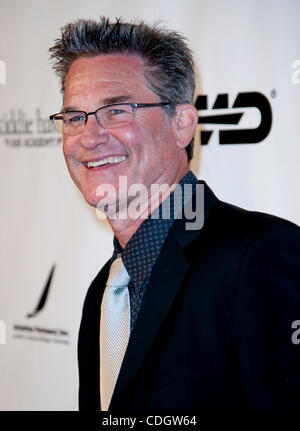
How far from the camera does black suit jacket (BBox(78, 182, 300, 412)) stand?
1.01 m

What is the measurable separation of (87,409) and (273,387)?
0.55 m

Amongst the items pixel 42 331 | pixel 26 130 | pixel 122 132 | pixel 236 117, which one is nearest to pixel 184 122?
pixel 122 132

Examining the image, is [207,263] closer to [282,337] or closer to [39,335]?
[282,337]

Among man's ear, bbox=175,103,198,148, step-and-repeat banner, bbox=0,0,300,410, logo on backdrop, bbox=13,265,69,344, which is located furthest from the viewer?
logo on backdrop, bbox=13,265,69,344

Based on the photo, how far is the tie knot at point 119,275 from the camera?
129 cm

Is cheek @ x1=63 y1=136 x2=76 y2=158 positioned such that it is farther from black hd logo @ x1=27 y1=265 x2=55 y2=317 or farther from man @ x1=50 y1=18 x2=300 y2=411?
black hd logo @ x1=27 y1=265 x2=55 y2=317

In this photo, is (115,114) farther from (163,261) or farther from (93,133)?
(163,261)

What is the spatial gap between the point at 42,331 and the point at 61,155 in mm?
681

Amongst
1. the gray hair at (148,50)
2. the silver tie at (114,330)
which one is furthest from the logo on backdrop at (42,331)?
the gray hair at (148,50)

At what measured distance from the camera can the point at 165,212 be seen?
1.24 m

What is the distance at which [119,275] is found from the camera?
1299 millimetres

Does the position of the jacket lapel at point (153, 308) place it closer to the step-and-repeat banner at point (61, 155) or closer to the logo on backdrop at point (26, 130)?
the step-and-repeat banner at point (61, 155)

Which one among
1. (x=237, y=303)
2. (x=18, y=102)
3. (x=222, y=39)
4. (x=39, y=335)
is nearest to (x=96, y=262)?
(x=39, y=335)

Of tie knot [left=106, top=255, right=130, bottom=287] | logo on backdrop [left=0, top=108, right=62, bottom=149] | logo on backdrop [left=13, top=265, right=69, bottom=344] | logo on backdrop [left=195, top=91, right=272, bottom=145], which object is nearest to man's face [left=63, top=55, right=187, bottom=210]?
tie knot [left=106, top=255, right=130, bottom=287]
